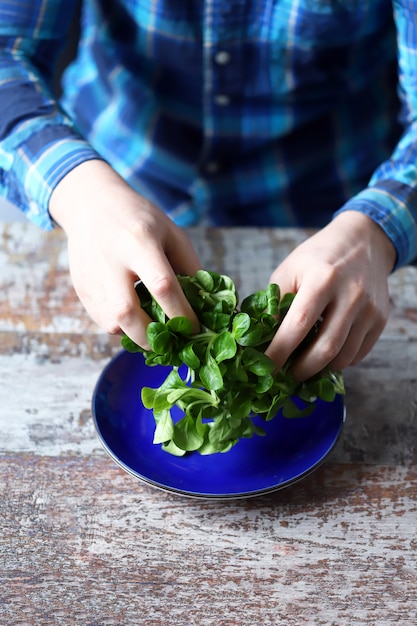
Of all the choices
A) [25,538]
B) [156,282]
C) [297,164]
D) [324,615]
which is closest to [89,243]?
[156,282]

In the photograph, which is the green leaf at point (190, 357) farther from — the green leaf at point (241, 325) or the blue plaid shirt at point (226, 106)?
the blue plaid shirt at point (226, 106)

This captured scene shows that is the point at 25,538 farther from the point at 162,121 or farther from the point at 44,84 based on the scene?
the point at 162,121

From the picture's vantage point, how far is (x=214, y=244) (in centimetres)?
106

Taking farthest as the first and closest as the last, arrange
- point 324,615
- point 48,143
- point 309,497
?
1. point 48,143
2. point 309,497
3. point 324,615

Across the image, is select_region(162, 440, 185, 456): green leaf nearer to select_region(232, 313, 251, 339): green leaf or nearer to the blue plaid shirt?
select_region(232, 313, 251, 339): green leaf

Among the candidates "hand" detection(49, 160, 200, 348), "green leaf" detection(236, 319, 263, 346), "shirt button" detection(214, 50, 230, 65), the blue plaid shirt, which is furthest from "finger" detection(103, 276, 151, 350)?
"shirt button" detection(214, 50, 230, 65)

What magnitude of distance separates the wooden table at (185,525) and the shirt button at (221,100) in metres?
0.42

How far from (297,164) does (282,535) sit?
0.68m

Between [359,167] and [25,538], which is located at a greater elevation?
[359,167]

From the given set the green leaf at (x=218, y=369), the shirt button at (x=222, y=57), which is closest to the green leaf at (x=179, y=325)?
the green leaf at (x=218, y=369)

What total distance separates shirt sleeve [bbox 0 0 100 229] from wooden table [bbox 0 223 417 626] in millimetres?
195

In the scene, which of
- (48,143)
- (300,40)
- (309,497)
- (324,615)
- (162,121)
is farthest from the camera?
(162,121)

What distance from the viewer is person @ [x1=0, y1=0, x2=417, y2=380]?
0.73 metres

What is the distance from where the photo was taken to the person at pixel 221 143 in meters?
0.73
